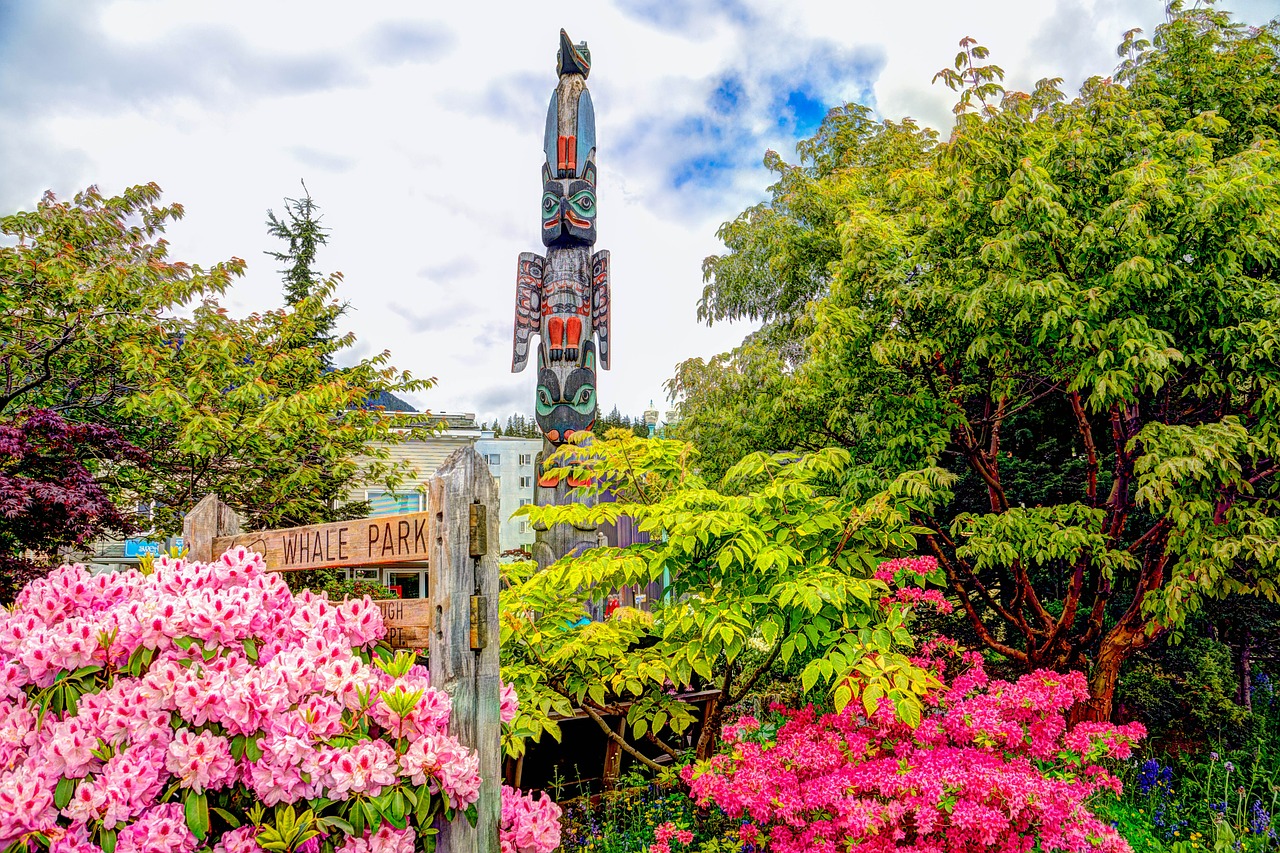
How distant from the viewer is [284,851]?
2.10 m

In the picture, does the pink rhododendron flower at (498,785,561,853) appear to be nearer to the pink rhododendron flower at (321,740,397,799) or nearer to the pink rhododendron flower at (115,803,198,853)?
the pink rhododendron flower at (321,740,397,799)

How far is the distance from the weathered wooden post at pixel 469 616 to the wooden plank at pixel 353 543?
0.10 metres

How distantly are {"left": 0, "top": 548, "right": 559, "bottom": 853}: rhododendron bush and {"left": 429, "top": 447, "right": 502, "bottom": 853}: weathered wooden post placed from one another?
133 millimetres

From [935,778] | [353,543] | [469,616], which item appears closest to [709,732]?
[935,778]

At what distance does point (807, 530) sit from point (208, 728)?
2715 millimetres

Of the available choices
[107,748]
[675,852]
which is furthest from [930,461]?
[107,748]

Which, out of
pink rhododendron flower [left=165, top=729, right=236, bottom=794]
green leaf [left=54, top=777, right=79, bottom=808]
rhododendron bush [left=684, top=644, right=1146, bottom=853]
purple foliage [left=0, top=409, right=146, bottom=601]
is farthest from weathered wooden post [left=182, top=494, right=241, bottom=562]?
rhododendron bush [left=684, top=644, right=1146, bottom=853]

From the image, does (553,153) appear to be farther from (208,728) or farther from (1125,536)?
(208,728)

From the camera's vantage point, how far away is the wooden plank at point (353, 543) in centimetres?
276

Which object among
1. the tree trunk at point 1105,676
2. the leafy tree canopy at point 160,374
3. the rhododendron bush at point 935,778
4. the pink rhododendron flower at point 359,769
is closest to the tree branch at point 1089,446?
the tree trunk at point 1105,676

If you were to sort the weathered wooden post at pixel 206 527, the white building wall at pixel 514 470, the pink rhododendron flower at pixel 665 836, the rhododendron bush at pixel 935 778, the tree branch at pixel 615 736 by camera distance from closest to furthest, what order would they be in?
the rhododendron bush at pixel 935 778 → the pink rhododendron flower at pixel 665 836 → the weathered wooden post at pixel 206 527 → the tree branch at pixel 615 736 → the white building wall at pixel 514 470

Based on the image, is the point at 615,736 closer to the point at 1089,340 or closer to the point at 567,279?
the point at 1089,340

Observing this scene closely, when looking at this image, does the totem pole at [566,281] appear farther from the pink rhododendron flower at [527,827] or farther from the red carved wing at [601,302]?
the pink rhododendron flower at [527,827]

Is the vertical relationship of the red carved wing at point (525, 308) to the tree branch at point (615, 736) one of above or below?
above
